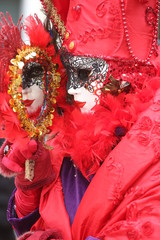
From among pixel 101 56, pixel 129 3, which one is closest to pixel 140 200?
pixel 101 56

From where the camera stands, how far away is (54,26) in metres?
1.36

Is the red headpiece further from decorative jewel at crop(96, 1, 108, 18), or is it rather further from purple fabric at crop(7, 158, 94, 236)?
purple fabric at crop(7, 158, 94, 236)

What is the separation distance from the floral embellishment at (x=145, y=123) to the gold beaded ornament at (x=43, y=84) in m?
0.36

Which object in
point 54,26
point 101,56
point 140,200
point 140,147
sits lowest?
point 140,200

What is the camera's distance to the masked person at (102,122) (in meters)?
1.06

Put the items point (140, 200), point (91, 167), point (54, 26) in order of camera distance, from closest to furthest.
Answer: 1. point (140, 200)
2. point (91, 167)
3. point (54, 26)

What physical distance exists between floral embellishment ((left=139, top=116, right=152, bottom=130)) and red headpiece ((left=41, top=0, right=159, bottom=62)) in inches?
10.7

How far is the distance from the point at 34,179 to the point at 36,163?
0.07 metres

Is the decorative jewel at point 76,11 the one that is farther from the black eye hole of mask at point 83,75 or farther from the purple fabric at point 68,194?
the purple fabric at point 68,194

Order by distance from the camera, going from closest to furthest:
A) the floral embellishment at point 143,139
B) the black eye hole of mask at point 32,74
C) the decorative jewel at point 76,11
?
the floral embellishment at point 143,139 < the black eye hole of mask at point 32,74 < the decorative jewel at point 76,11

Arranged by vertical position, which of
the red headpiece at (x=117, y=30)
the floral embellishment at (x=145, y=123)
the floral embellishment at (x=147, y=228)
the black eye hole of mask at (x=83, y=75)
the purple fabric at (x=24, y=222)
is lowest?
the purple fabric at (x=24, y=222)

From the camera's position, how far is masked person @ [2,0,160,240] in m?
1.06

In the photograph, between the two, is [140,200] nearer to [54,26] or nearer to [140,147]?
[140,147]

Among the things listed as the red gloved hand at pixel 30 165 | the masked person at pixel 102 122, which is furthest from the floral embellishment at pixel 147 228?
the red gloved hand at pixel 30 165
